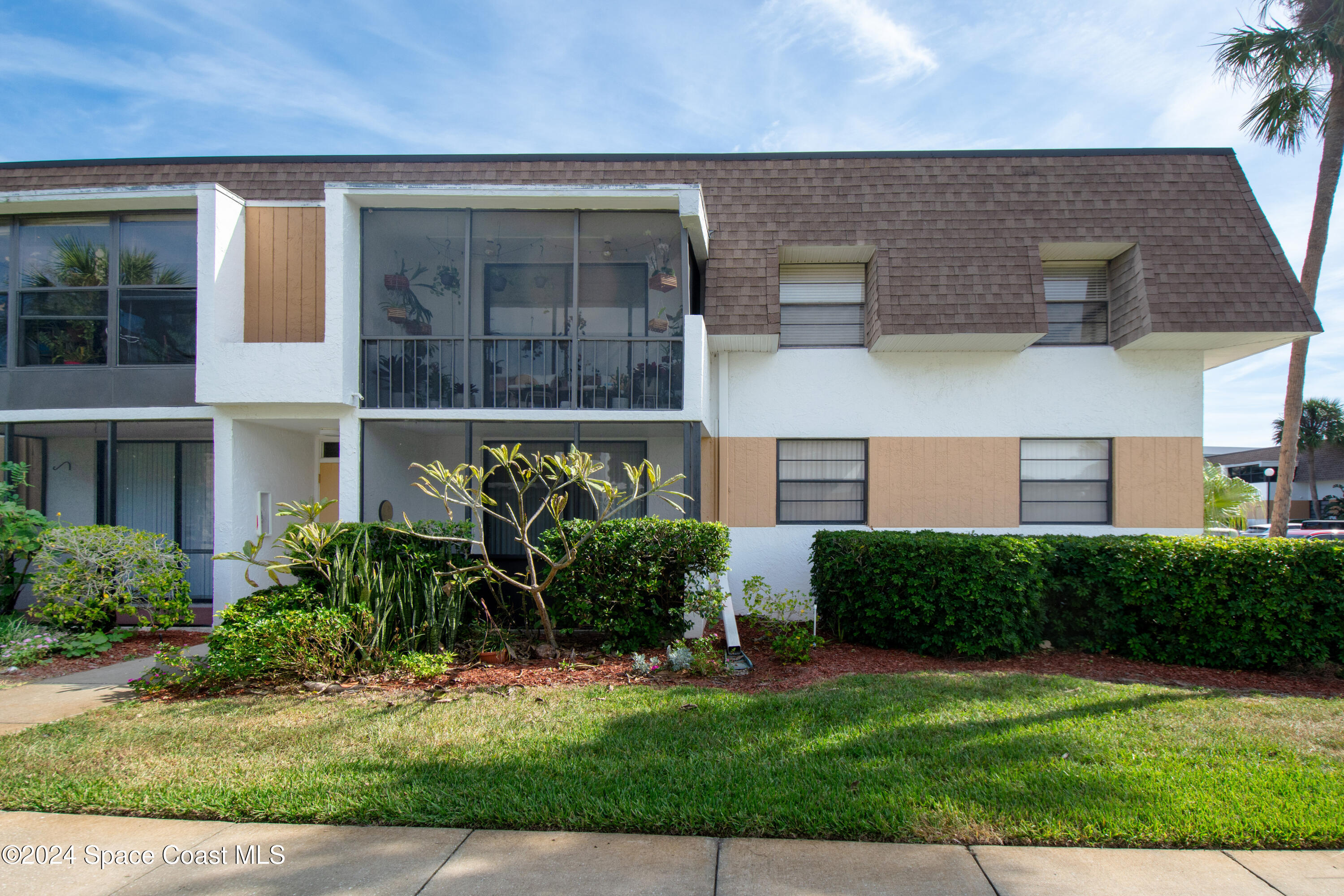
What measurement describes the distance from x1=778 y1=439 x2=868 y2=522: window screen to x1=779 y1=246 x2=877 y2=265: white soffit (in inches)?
106

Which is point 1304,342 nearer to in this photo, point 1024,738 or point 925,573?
point 925,573

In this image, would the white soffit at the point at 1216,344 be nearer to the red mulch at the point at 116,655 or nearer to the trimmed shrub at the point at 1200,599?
the trimmed shrub at the point at 1200,599

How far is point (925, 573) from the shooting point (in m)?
7.63

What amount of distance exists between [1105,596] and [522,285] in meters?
8.44

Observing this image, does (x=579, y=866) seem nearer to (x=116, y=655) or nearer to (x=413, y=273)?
(x=116, y=655)

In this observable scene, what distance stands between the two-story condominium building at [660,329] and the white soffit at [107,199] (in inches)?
1.5

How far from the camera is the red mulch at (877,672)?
21.5 ft

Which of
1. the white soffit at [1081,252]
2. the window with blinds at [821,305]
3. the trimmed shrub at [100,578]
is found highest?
the white soffit at [1081,252]

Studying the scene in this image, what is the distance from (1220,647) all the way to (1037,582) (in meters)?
1.85

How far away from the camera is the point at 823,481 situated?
1038 cm

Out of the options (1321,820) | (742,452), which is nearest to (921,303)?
(742,452)

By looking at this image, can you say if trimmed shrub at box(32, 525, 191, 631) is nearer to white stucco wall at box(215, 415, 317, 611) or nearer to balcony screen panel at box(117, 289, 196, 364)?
white stucco wall at box(215, 415, 317, 611)

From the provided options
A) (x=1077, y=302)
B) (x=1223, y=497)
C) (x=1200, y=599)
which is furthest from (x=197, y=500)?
(x=1223, y=497)

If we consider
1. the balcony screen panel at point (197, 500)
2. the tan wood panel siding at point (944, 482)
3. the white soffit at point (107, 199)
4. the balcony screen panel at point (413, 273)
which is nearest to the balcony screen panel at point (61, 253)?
the white soffit at point (107, 199)
